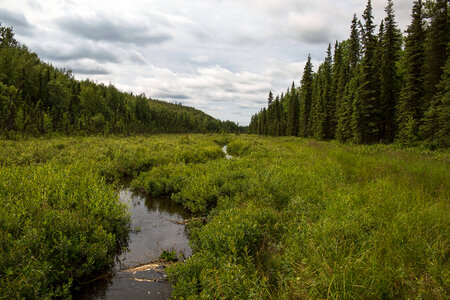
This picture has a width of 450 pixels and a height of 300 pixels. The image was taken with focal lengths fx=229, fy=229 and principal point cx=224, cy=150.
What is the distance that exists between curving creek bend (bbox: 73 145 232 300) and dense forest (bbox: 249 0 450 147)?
2227 cm

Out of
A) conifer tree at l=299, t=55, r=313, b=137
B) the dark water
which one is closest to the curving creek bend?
the dark water

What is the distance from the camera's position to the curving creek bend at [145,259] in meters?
5.02

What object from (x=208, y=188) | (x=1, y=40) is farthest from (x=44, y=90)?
(x=208, y=188)

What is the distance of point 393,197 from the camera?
567 cm

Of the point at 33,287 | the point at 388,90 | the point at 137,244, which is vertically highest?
the point at 388,90

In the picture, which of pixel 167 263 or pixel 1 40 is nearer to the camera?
pixel 167 263

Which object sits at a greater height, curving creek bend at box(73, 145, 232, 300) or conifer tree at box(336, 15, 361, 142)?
conifer tree at box(336, 15, 361, 142)

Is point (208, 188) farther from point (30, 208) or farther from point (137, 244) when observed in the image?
point (30, 208)

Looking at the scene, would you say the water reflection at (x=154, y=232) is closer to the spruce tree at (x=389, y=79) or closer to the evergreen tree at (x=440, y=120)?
the evergreen tree at (x=440, y=120)

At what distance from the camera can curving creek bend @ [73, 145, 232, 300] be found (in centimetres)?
502

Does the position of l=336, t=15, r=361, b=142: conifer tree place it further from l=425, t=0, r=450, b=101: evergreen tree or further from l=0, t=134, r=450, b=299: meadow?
l=0, t=134, r=450, b=299: meadow

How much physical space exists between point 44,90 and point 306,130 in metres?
60.0

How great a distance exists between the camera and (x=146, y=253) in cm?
659

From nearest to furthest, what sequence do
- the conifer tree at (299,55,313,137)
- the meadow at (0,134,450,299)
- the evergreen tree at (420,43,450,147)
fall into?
the meadow at (0,134,450,299), the evergreen tree at (420,43,450,147), the conifer tree at (299,55,313,137)
